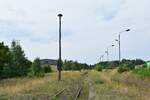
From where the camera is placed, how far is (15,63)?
79.6 meters

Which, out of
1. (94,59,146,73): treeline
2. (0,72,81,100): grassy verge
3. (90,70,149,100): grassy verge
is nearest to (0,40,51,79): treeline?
(94,59,146,73): treeline

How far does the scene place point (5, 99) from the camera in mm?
20438

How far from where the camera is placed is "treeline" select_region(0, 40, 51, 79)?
70769mm

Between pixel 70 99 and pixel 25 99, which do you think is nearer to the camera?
pixel 25 99

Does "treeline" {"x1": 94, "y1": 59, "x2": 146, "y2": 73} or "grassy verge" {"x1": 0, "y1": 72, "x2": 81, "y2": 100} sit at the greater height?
"treeline" {"x1": 94, "y1": 59, "x2": 146, "y2": 73}

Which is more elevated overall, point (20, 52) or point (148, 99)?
point (20, 52)

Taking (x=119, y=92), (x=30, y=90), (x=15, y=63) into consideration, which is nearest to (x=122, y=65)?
(x=15, y=63)

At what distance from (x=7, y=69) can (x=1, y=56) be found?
26.6 feet

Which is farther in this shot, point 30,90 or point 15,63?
point 15,63

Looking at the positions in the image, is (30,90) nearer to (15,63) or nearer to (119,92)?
(119,92)

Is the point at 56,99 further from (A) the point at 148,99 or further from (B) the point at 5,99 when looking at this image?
(A) the point at 148,99

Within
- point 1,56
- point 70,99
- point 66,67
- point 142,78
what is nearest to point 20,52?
point 1,56

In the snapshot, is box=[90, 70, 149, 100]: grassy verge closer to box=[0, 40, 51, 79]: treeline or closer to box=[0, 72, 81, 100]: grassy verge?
box=[0, 72, 81, 100]: grassy verge

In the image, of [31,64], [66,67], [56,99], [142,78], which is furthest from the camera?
[66,67]
